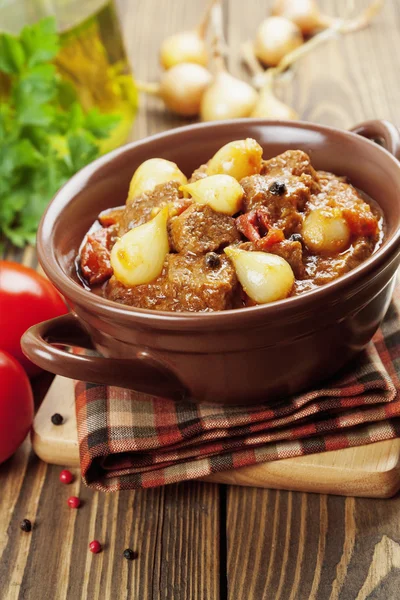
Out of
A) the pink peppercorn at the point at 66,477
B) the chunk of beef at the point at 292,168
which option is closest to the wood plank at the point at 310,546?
the pink peppercorn at the point at 66,477

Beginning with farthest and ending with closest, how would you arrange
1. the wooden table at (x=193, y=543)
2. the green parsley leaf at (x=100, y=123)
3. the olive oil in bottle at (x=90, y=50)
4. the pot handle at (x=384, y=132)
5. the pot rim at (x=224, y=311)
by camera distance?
the olive oil in bottle at (x=90, y=50) → the green parsley leaf at (x=100, y=123) → the pot handle at (x=384, y=132) → the wooden table at (x=193, y=543) → the pot rim at (x=224, y=311)

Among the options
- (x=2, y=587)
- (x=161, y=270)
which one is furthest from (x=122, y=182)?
(x=2, y=587)

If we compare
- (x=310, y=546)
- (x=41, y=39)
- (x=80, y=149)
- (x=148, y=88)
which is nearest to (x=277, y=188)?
(x=310, y=546)

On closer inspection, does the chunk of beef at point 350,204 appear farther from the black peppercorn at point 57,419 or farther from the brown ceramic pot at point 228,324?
the black peppercorn at point 57,419

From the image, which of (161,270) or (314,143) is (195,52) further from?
(161,270)

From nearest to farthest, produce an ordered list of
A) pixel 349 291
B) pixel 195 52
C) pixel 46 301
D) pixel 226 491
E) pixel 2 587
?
1. pixel 349 291
2. pixel 2 587
3. pixel 226 491
4. pixel 46 301
5. pixel 195 52

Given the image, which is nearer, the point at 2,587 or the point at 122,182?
the point at 2,587

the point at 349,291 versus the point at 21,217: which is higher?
the point at 349,291

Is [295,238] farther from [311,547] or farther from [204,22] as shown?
[204,22]
